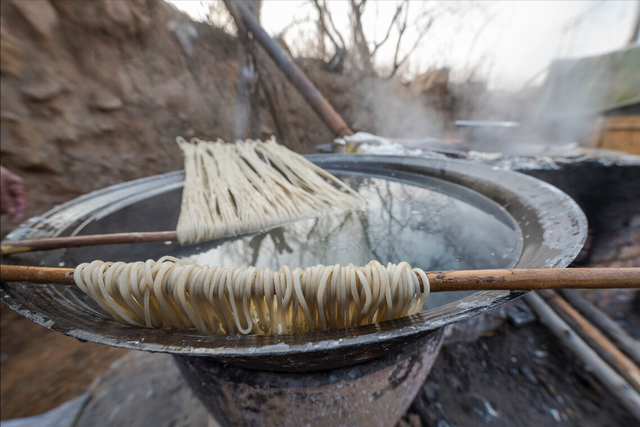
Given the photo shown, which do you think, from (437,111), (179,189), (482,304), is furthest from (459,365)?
(437,111)

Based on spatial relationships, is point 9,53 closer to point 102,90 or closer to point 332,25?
point 102,90

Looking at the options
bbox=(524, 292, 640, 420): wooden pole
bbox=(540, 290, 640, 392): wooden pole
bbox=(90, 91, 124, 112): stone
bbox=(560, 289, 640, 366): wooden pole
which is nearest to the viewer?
bbox=(524, 292, 640, 420): wooden pole

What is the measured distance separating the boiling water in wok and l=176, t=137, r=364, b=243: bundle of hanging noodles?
0.07 metres

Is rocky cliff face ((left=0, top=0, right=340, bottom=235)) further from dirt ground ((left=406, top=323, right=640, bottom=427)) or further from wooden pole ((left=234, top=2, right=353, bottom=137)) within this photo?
dirt ground ((left=406, top=323, right=640, bottom=427))

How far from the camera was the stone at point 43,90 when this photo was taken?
4.07 meters

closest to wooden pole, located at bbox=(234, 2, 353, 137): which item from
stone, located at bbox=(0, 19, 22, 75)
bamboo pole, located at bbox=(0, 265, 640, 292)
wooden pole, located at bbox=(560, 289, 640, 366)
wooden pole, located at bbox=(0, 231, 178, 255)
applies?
stone, located at bbox=(0, 19, 22, 75)

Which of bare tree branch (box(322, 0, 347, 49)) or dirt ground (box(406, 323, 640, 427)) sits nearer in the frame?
dirt ground (box(406, 323, 640, 427))

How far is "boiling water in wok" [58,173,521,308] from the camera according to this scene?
1.14 metres

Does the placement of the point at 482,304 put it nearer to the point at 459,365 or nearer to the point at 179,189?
the point at 179,189

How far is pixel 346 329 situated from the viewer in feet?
2.29

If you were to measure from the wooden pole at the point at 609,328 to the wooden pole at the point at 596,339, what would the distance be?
41 mm

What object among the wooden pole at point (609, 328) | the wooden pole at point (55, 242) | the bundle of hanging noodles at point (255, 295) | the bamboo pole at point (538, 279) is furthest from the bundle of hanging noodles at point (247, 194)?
the wooden pole at point (609, 328)

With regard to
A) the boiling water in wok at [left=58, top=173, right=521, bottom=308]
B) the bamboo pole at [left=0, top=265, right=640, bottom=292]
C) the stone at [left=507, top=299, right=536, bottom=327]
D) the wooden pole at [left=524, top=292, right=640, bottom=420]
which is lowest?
the stone at [left=507, top=299, right=536, bottom=327]

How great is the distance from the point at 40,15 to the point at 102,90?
1234 millimetres
